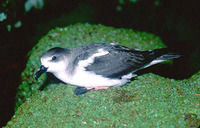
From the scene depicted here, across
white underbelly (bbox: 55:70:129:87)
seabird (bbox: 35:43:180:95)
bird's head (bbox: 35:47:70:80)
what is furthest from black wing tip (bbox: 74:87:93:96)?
bird's head (bbox: 35:47:70:80)

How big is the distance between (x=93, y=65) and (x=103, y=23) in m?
5.89

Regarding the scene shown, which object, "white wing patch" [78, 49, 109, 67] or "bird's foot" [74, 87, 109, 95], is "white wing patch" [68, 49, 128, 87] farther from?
"bird's foot" [74, 87, 109, 95]

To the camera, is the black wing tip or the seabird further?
the black wing tip

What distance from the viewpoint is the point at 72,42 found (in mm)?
6465

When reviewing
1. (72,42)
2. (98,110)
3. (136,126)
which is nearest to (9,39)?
(72,42)

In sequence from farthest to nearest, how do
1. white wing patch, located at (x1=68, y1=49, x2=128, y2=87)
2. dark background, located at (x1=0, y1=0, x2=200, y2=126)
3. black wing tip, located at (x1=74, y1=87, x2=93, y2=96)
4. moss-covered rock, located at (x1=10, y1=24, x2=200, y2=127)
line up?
dark background, located at (x1=0, y1=0, x2=200, y2=126), black wing tip, located at (x1=74, y1=87, x2=93, y2=96), white wing patch, located at (x1=68, y1=49, x2=128, y2=87), moss-covered rock, located at (x1=10, y1=24, x2=200, y2=127)

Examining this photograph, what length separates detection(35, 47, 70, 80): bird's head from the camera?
14.7 feet

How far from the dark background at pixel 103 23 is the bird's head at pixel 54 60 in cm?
197

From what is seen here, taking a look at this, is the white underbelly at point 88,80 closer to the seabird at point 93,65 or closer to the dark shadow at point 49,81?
the seabird at point 93,65

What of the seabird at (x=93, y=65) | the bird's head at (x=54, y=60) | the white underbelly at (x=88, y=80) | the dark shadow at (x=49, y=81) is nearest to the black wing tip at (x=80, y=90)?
the seabird at (x=93, y=65)

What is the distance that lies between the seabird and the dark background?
5.71 ft

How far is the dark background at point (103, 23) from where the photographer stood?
620 centimetres

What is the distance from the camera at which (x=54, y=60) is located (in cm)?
459

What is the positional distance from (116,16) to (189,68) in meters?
5.44
